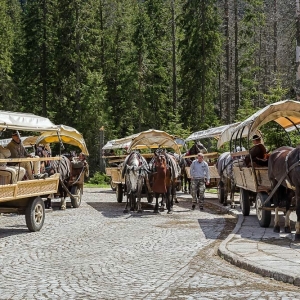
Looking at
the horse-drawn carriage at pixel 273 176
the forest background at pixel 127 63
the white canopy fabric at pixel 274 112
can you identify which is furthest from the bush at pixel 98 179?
the white canopy fabric at pixel 274 112

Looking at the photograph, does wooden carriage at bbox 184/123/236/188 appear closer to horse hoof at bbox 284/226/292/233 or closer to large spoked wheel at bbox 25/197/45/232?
horse hoof at bbox 284/226/292/233

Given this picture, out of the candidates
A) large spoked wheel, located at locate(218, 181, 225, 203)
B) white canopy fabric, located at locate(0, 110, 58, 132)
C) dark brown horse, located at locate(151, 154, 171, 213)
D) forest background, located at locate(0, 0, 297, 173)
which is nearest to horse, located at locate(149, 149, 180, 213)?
dark brown horse, located at locate(151, 154, 171, 213)

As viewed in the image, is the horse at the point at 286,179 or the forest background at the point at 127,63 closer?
the horse at the point at 286,179

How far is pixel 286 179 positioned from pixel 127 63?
4106cm

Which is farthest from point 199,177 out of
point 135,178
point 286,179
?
point 286,179

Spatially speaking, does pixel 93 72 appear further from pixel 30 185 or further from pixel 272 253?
pixel 272 253

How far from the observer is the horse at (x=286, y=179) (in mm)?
11789

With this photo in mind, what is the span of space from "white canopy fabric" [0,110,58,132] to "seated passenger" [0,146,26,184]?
790 mm

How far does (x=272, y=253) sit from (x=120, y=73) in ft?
148

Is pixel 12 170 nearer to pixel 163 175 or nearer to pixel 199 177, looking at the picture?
pixel 163 175

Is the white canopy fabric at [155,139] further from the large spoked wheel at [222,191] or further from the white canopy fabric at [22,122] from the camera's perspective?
the white canopy fabric at [22,122]

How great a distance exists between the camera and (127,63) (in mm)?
52438

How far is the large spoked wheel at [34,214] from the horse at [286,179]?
215 inches

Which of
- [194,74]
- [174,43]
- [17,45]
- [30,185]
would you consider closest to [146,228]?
[30,185]
